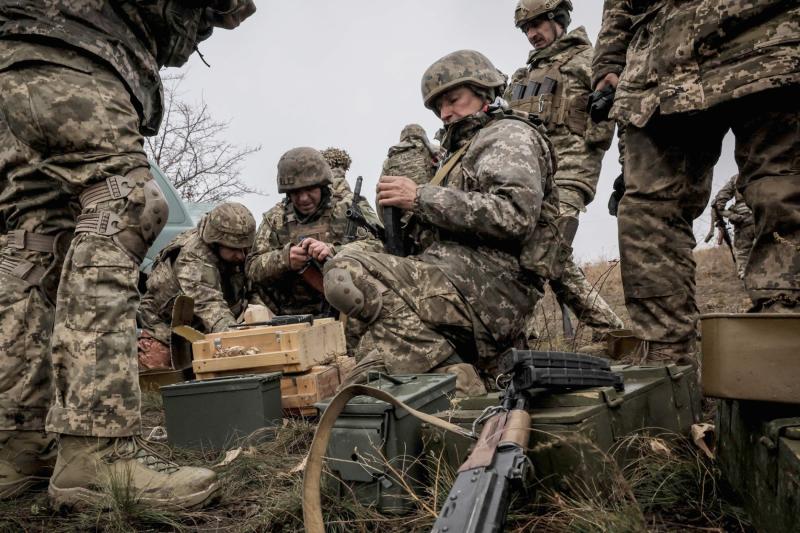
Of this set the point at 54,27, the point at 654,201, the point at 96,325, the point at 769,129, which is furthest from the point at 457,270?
the point at 54,27

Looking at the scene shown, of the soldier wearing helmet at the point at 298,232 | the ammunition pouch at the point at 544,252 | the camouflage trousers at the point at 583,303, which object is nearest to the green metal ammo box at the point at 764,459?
the ammunition pouch at the point at 544,252

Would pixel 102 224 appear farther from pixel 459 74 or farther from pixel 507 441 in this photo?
pixel 459 74

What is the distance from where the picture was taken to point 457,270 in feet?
10.6

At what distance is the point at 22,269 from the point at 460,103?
232 cm

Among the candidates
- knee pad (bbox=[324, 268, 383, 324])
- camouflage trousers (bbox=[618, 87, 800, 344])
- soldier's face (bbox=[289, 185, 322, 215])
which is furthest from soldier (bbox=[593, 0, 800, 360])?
soldier's face (bbox=[289, 185, 322, 215])

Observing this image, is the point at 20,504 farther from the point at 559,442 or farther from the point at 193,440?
the point at 559,442

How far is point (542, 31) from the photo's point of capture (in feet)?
19.2

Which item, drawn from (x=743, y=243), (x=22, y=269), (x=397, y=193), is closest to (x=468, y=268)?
(x=397, y=193)

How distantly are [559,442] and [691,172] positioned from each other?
5.59 feet

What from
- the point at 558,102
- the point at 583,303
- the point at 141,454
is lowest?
the point at 141,454

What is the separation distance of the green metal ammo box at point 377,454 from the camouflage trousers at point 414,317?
1070mm

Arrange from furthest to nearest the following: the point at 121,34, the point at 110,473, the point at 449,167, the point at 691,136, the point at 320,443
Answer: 1. the point at 449,167
2. the point at 691,136
3. the point at 121,34
4. the point at 110,473
5. the point at 320,443

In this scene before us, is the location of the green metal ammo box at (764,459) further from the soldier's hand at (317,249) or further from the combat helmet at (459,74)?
the soldier's hand at (317,249)

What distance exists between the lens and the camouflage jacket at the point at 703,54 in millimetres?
2283
